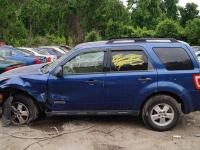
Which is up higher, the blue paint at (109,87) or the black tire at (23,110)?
the blue paint at (109,87)

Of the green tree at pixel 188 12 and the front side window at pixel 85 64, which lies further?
the green tree at pixel 188 12

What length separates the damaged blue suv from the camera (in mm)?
5164

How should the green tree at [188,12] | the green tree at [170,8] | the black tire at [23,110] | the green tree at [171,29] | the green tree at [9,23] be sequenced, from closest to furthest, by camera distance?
the black tire at [23,110]
the green tree at [9,23]
the green tree at [171,29]
the green tree at [188,12]
the green tree at [170,8]

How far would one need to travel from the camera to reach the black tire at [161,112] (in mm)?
5223

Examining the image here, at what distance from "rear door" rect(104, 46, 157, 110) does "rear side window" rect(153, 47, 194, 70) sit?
0.27m

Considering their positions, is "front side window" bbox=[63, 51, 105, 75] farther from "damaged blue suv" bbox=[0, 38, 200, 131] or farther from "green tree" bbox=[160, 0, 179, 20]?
"green tree" bbox=[160, 0, 179, 20]

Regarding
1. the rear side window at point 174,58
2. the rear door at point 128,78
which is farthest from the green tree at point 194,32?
the rear door at point 128,78

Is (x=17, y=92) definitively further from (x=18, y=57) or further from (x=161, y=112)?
(x=18, y=57)

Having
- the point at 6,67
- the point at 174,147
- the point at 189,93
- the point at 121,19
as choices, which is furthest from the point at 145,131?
the point at 121,19

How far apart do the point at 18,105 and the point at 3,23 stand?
63.9 ft

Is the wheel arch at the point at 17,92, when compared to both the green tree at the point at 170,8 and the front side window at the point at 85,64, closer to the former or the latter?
the front side window at the point at 85,64

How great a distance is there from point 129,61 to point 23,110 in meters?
2.37

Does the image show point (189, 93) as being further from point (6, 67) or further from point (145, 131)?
point (6, 67)

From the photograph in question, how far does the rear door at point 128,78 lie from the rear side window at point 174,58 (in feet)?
0.88
